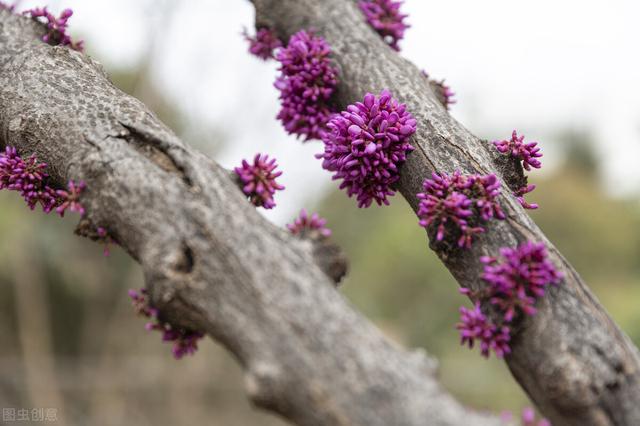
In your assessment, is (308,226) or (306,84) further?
(306,84)

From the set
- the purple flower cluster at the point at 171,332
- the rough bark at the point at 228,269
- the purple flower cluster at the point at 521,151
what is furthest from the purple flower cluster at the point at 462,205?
the purple flower cluster at the point at 171,332

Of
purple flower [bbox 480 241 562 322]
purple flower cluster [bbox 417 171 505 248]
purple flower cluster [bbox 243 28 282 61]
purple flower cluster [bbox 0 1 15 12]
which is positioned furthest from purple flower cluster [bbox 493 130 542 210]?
purple flower cluster [bbox 0 1 15 12]

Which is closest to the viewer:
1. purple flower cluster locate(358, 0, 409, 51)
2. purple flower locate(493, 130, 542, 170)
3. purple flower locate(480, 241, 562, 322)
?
purple flower locate(480, 241, 562, 322)

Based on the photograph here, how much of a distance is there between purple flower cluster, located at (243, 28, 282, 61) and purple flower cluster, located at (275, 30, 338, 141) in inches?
18.8

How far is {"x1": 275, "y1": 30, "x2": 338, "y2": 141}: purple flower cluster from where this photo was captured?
281cm

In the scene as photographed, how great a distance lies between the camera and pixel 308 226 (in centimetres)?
198

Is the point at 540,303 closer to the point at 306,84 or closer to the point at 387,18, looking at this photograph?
the point at 306,84

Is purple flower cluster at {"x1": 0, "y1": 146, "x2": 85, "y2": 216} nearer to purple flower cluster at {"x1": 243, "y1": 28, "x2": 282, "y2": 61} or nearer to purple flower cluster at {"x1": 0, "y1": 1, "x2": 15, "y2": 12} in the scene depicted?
purple flower cluster at {"x1": 0, "y1": 1, "x2": 15, "y2": 12}

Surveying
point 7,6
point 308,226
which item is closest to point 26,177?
point 7,6

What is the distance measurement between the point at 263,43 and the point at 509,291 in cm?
210

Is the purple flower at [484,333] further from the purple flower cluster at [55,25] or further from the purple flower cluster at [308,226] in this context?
the purple flower cluster at [55,25]

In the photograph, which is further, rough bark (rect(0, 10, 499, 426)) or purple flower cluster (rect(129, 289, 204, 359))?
purple flower cluster (rect(129, 289, 204, 359))

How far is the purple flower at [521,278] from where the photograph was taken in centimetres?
194

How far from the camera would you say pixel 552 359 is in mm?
1855
